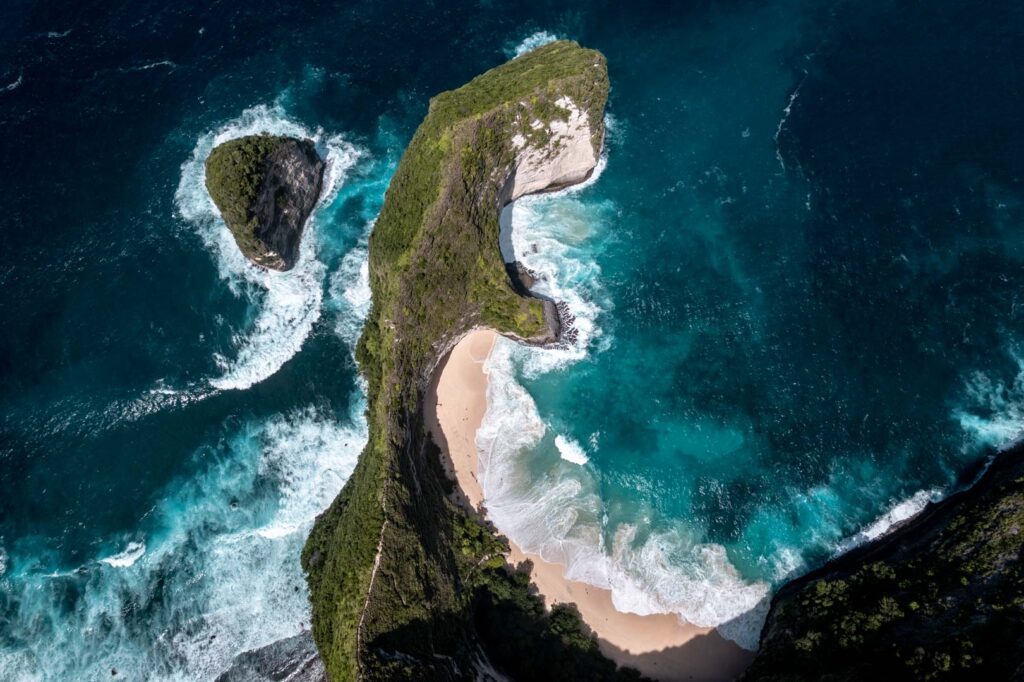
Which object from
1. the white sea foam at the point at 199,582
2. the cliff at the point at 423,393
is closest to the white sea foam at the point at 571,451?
the cliff at the point at 423,393

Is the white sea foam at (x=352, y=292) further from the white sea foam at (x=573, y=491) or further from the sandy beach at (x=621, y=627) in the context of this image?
the white sea foam at (x=573, y=491)

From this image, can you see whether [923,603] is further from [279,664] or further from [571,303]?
[279,664]

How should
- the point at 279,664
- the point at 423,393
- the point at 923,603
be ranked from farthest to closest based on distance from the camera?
the point at 423,393 → the point at 279,664 → the point at 923,603

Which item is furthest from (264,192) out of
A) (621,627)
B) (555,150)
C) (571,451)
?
(621,627)

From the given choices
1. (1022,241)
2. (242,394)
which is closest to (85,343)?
(242,394)

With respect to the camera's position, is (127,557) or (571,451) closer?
(127,557)

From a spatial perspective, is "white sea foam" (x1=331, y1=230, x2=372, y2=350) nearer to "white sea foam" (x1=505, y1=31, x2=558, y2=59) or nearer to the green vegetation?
the green vegetation
